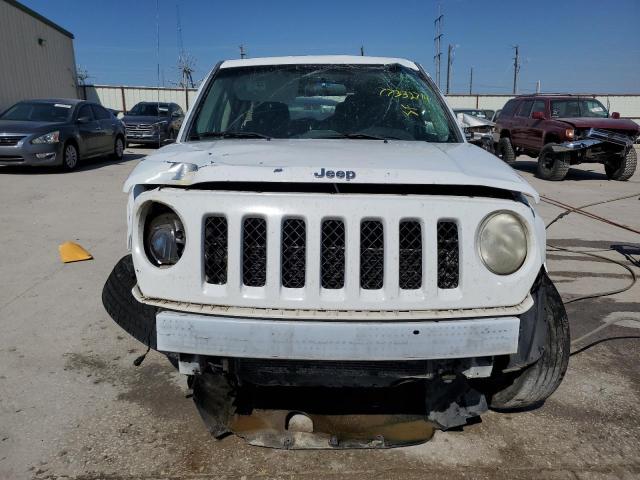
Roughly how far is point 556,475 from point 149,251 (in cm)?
199

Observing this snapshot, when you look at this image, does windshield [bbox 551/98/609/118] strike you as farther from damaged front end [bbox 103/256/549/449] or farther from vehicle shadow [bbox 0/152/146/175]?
damaged front end [bbox 103/256/549/449]

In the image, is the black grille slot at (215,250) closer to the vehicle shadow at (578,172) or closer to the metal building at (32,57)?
the vehicle shadow at (578,172)

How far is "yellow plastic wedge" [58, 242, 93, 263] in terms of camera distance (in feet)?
17.3

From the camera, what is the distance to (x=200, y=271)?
1.99m

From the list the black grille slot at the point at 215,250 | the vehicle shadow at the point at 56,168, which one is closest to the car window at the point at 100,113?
the vehicle shadow at the point at 56,168

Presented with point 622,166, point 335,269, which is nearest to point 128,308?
point 335,269

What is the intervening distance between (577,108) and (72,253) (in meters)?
12.2

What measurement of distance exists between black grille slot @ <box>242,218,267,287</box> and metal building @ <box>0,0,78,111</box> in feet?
72.5

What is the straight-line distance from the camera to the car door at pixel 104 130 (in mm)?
13203

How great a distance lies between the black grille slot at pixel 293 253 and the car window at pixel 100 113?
1274 centimetres

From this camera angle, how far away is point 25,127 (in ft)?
35.9

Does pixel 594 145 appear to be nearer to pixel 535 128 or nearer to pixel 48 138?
pixel 535 128

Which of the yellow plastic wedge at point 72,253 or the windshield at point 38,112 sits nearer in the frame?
the yellow plastic wedge at point 72,253

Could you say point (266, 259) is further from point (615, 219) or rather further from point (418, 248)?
point (615, 219)
